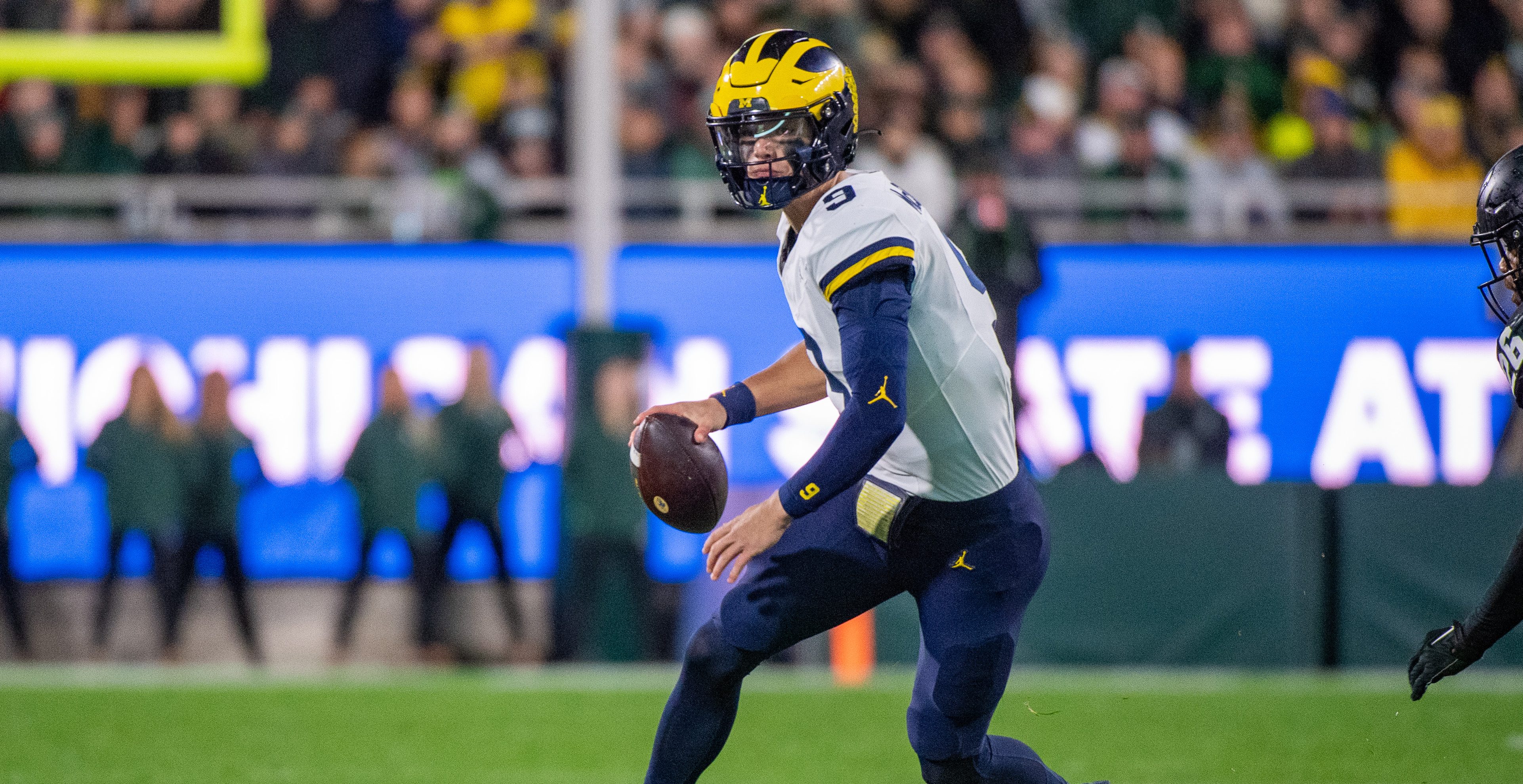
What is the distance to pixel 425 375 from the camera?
36.9 ft

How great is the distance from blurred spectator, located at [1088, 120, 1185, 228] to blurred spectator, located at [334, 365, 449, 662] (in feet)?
15.2

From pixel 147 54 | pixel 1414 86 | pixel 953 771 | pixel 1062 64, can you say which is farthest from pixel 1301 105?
pixel 953 771

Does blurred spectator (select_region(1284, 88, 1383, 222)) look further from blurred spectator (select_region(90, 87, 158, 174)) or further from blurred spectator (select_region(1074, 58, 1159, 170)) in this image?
blurred spectator (select_region(90, 87, 158, 174))

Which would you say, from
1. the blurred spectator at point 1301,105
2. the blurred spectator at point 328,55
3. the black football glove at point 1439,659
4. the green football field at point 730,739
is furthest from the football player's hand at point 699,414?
the blurred spectator at point 328,55

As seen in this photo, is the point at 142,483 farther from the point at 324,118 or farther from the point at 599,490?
the point at 324,118

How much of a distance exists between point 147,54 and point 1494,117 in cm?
857

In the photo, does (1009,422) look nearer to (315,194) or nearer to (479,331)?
(479,331)

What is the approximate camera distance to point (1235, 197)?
11719 mm

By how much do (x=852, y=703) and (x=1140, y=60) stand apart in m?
6.17

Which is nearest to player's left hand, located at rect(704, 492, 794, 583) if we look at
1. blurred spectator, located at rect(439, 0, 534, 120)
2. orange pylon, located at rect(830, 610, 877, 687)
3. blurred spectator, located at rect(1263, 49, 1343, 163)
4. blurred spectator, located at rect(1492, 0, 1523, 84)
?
orange pylon, located at rect(830, 610, 877, 687)

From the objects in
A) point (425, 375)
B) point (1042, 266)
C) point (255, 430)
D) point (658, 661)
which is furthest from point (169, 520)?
point (1042, 266)

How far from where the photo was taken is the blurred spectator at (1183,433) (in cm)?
1045

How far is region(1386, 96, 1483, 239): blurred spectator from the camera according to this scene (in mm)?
11492

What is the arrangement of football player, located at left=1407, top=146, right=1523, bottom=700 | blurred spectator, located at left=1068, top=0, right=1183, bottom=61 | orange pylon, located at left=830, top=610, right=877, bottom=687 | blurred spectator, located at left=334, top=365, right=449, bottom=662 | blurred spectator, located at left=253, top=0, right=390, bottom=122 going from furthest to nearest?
blurred spectator, located at left=1068, top=0, right=1183, bottom=61, blurred spectator, located at left=253, top=0, right=390, bottom=122, blurred spectator, located at left=334, top=365, right=449, bottom=662, orange pylon, located at left=830, top=610, right=877, bottom=687, football player, located at left=1407, top=146, right=1523, bottom=700
